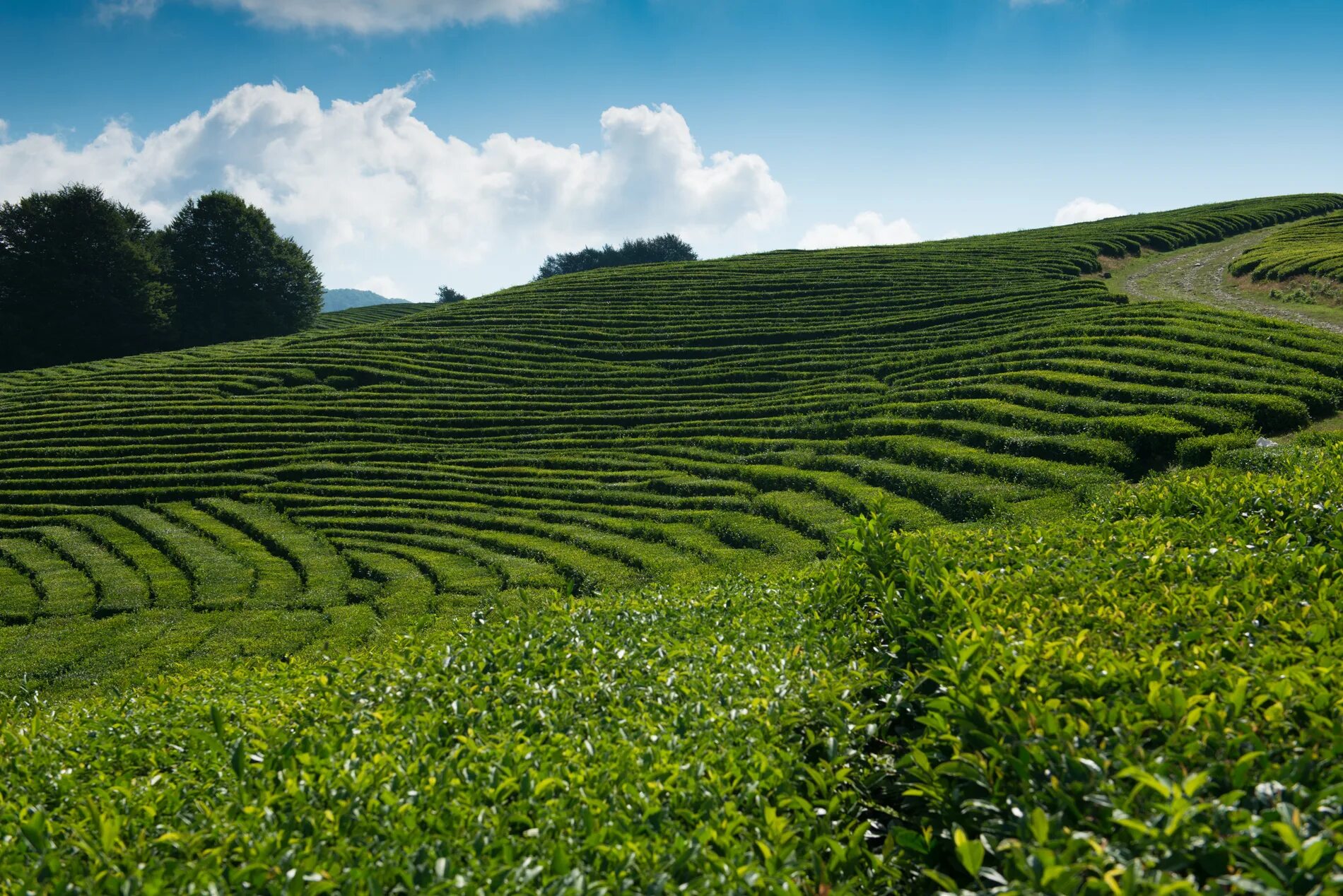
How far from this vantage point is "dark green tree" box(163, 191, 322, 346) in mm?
57594

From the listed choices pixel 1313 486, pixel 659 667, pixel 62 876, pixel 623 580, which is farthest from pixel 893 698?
pixel 623 580

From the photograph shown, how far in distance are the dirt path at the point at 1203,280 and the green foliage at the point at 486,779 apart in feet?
84.7

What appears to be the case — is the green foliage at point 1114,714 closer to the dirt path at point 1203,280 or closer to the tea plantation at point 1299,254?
the dirt path at point 1203,280

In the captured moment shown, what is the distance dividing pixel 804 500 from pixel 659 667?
A: 11.9 meters

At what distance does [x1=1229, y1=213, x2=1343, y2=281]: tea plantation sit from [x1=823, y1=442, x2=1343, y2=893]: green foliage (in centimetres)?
3163

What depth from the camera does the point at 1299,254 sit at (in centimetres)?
3566

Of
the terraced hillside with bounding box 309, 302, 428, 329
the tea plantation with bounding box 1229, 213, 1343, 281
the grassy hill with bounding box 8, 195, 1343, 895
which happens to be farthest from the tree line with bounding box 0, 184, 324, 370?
the tea plantation with bounding box 1229, 213, 1343, 281

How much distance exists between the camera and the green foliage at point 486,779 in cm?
343

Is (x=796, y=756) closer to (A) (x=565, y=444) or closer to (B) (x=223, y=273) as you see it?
(A) (x=565, y=444)

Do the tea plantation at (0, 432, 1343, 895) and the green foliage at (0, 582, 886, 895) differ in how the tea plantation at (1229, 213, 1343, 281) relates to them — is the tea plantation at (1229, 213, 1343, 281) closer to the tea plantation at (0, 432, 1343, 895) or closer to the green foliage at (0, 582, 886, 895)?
the tea plantation at (0, 432, 1343, 895)

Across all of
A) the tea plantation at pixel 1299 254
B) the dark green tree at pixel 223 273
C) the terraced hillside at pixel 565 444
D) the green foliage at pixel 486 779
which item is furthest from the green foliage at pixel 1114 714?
the dark green tree at pixel 223 273

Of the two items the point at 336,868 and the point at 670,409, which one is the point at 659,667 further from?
the point at 670,409

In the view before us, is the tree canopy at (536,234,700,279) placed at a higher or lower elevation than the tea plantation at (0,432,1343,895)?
higher

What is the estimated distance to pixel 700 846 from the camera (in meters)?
3.44
